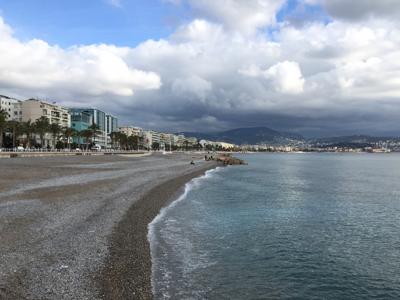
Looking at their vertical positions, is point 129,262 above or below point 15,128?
below

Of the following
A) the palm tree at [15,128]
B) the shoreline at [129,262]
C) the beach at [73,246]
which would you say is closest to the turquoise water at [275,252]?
the shoreline at [129,262]

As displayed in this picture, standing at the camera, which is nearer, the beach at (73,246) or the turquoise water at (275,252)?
the beach at (73,246)

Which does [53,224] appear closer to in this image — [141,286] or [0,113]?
[141,286]

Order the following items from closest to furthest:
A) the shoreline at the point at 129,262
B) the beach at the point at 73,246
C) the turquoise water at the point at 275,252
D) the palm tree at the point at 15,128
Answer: the beach at the point at 73,246 < the shoreline at the point at 129,262 < the turquoise water at the point at 275,252 < the palm tree at the point at 15,128

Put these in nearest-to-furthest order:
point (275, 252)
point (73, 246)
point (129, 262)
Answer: point (129, 262), point (73, 246), point (275, 252)

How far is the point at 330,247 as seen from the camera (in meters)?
19.0

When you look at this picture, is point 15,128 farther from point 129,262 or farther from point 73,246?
point 129,262

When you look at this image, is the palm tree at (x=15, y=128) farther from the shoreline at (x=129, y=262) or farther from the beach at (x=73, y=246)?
the shoreline at (x=129, y=262)

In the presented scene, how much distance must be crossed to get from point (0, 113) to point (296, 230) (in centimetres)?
11851

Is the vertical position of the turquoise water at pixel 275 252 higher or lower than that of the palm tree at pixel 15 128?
lower

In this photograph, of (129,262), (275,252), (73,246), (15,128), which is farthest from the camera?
(15,128)

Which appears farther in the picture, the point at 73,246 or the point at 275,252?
the point at 275,252

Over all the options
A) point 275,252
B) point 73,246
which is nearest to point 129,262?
point 73,246

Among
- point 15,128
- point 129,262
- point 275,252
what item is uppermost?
point 15,128
